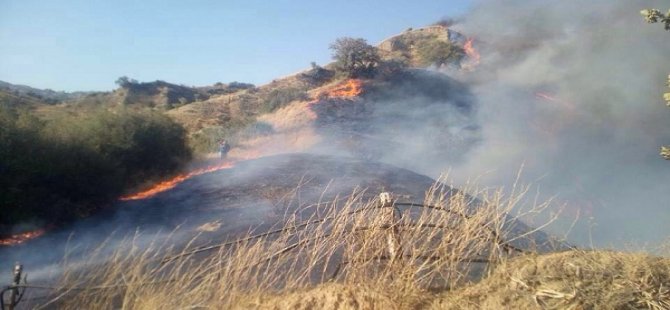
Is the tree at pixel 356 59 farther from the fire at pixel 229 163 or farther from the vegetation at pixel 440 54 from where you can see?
the vegetation at pixel 440 54

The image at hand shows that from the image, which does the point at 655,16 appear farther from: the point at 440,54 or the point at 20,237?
the point at 440,54

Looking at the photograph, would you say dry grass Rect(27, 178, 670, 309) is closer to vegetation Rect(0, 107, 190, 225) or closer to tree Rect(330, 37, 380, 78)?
vegetation Rect(0, 107, 190, 225)

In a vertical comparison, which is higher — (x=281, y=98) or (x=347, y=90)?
(x=347, y=90)

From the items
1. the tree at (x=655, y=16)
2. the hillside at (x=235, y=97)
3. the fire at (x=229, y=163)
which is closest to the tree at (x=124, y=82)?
the hillside at (x=235, y=97)

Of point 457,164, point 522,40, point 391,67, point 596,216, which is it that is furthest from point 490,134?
point 522,40

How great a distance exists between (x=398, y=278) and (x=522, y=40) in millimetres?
37674

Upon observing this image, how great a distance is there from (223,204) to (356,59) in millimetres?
20303

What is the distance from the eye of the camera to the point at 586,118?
2564 cm

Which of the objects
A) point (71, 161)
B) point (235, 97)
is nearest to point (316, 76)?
point (235, 97)

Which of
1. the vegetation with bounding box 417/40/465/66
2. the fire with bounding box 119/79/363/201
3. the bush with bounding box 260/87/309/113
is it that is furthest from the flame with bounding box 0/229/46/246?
the vegetation with bounding box 417/40/465/66

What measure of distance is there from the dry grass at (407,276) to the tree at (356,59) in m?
26.5

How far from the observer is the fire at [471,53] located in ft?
108

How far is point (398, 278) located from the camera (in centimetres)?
330

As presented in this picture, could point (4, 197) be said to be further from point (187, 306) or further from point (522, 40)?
point (522, 40)
